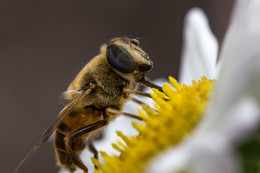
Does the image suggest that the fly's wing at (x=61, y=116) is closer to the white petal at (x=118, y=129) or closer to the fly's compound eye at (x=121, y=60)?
the fly's compound eye at (x=121, y=60)

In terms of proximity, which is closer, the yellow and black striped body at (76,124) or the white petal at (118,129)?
the yellow and black striped body at (76,124)

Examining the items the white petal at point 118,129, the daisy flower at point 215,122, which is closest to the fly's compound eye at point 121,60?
the daisy flower at point 215,122

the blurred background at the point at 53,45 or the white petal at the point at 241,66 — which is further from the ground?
the blurred background at the point at 53,45

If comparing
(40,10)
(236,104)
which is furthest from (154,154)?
(40,10)

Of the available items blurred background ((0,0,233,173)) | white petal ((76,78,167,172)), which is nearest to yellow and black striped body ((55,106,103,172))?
white petal ((76,78,167,172))

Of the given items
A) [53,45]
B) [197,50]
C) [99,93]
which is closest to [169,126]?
[99,93]

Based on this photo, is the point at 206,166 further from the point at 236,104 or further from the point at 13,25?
the point at 13,25

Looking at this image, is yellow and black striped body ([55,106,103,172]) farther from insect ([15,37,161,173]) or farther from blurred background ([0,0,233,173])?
blurred background ([0,0,233,173])
